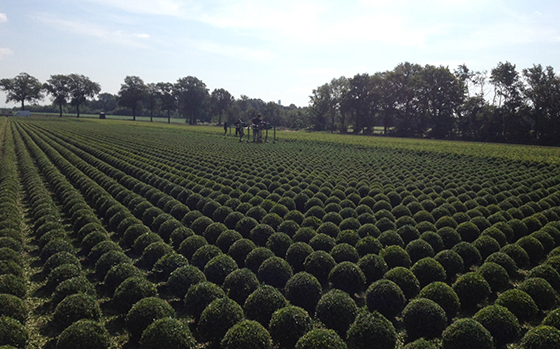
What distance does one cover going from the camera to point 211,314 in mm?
→ 7906

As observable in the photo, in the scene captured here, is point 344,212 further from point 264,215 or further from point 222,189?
point 222,189

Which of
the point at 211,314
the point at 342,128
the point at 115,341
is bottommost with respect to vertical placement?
the point at 115,341

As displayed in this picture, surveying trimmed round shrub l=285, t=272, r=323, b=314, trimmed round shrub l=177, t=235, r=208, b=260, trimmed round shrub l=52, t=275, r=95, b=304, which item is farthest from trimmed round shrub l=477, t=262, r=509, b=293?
trimmed round shrub l=52, t=275, r=95, b=304

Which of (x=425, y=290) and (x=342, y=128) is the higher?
(x=342, y=128)

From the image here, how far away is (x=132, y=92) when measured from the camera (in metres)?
132

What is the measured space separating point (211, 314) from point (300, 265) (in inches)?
175

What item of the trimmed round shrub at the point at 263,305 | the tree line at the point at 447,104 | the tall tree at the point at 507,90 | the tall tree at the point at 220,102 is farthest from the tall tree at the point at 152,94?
the trimmed round shrub at the point at 263,305

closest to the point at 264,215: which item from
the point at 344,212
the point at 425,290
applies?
the point at 344,212

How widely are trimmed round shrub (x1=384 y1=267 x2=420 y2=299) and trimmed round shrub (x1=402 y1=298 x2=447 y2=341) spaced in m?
1.46

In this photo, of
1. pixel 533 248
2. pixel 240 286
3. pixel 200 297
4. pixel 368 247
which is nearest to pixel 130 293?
pixel 200 297

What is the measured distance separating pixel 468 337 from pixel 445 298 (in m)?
1.80

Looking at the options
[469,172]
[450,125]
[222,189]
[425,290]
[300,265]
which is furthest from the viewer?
[450,125]

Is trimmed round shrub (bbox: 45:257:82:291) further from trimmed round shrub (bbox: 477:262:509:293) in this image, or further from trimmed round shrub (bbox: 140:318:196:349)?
trimmed round shrub (bbox: 477:262:509:293)

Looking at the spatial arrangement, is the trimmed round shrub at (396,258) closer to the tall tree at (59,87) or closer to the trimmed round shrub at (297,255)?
the trimmed round shrub at (297,255)
